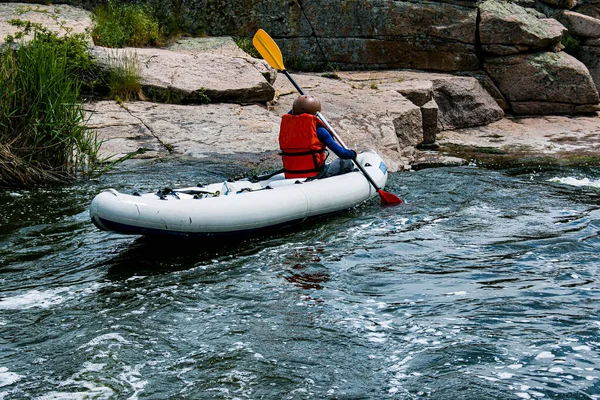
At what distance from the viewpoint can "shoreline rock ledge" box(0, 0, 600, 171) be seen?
8820mm

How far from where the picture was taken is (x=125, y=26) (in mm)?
10672

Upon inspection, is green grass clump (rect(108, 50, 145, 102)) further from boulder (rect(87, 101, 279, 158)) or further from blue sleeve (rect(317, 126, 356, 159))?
blue sleeve (rect(317, 126, 356, 159))

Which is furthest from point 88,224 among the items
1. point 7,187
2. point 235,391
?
point 235,391

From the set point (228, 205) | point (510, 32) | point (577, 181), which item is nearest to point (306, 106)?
point (228, 205)

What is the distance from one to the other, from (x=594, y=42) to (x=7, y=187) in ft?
32.5

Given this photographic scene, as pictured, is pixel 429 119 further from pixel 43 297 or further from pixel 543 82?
pixel 43 297

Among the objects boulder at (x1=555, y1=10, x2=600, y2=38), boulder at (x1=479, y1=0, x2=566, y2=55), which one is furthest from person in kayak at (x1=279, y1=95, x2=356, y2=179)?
boulder at (x1=555, y1=10, x2=600, y2=38)

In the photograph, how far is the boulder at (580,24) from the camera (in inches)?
501

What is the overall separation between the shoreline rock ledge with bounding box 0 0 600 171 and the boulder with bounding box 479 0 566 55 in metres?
0.02

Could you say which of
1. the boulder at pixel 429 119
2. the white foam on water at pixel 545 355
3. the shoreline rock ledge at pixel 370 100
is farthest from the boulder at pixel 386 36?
the white foam on water at pixel 545 355

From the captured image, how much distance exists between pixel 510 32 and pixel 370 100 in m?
3.01

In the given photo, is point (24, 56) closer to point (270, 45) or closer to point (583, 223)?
point (270, 45)

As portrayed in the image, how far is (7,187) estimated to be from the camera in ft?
23.1

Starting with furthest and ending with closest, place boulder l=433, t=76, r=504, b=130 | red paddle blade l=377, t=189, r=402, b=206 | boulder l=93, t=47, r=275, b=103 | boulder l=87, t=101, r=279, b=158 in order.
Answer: boulder l=433, t=76, r=504, b=130 < boulder l=93, t=47, r=275, b=103 < boulder l=87, t=101, r=279, b=158 < red paddle blade l=377, t=189, r=402, b=206
